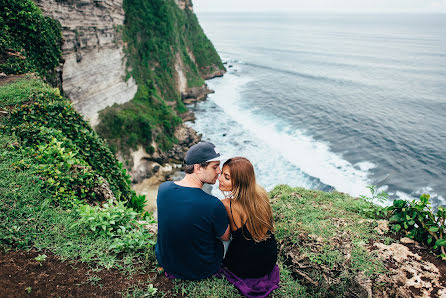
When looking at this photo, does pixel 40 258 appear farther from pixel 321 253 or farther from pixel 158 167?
pixel 158 167

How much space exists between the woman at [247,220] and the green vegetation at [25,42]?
1060 centimetres

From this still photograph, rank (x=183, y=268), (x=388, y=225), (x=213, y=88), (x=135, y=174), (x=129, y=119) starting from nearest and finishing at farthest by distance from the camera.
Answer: (x=183, y=268)
(x=388, y=225)
(x=135, y=174)
(x=129, y=119)
(x=213, y=88)

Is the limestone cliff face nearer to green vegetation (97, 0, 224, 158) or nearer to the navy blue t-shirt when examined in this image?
green vegetation (97, 0, 224, 158)

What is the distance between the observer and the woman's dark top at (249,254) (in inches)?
141

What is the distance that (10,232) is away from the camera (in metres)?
3.84

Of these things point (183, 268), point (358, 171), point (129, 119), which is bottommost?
point (358, 171)

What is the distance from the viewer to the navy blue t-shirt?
3.21 m

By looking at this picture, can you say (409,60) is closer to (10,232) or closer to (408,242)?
(408,242)

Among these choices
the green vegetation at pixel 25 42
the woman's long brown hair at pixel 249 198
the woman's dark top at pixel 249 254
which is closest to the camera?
the woman's long brown hair at pixel 249 198

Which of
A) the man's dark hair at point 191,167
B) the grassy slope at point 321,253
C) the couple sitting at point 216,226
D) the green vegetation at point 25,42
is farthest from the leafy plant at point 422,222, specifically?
the green vegetation at point 25,42

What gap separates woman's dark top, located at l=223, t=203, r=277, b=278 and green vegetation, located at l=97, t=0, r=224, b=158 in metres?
20.0

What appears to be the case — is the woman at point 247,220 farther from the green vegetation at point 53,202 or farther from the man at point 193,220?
the green vegetation at point 53,202

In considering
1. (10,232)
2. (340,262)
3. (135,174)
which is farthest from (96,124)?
(340,262)

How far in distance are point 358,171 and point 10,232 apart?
77.4ft
